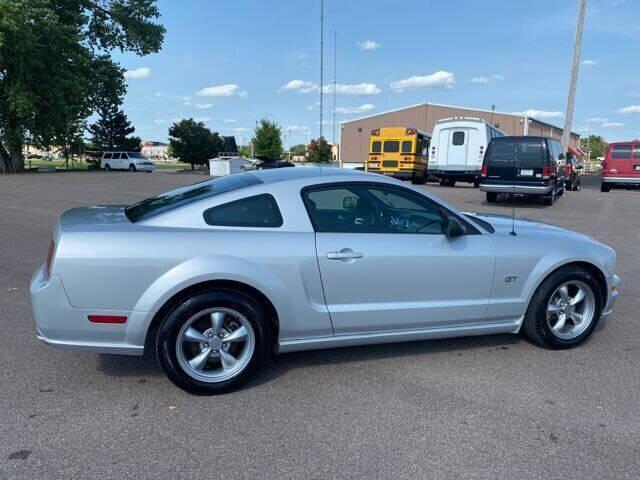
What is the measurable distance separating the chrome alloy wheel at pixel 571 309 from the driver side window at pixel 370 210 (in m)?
1.25

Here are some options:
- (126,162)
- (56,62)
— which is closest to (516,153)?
(56,62)

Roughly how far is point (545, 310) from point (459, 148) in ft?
64.4

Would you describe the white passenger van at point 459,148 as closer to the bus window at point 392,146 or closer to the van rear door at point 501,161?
the bus window at point 392,146

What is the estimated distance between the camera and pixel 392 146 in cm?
2592

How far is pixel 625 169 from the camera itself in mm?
20266

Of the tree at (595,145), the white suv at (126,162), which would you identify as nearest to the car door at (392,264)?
the white suv at (126,162)

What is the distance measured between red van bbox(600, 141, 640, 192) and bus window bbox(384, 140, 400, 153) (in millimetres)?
9541

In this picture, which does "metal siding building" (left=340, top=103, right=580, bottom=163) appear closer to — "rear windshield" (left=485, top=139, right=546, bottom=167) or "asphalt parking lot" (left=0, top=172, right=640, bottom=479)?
"rear windshield" (left=485, top=139, right=546, bottom=167)

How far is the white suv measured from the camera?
1668 inches

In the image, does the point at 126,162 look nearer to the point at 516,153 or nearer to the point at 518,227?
the point at 516,153

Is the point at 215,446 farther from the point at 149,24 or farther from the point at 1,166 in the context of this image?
the point at 149,24

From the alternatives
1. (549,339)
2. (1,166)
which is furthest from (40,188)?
(549,339)

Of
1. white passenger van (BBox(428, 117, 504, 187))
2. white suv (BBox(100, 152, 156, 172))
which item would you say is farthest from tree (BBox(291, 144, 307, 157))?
white passenger van (BBox(428, 117, 504, 187))

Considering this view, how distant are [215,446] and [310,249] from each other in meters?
1.38
